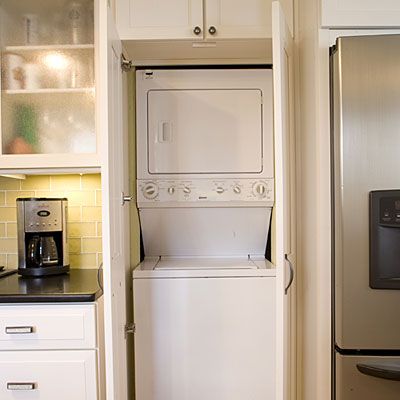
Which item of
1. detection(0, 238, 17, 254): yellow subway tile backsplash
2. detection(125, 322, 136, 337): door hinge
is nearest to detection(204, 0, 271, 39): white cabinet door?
detection(125, 322, 136, 337): door hinge

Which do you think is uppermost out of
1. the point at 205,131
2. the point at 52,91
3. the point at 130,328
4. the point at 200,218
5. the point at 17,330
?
the point at 52,91

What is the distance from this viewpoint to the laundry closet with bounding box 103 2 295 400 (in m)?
1.88

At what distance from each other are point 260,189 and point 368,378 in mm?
1004

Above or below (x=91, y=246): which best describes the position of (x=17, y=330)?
below

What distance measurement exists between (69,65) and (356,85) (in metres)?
1.27

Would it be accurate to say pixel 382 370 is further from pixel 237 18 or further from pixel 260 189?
pixel 237 18

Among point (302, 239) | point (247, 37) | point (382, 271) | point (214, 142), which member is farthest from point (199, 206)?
point (382, 271)

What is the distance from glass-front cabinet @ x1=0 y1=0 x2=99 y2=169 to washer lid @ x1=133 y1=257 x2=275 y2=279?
0.65m

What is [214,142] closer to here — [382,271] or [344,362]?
Result: [382,271]

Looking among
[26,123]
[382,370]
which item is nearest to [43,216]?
[26,123]

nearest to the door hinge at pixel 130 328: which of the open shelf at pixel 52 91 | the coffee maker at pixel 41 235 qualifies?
the coffee maker at pixel 41 235

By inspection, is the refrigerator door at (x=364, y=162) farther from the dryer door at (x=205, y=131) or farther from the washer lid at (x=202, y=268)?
the dryer door at (x=205, y=131)

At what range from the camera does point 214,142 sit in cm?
211

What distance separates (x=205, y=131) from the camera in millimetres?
2113
